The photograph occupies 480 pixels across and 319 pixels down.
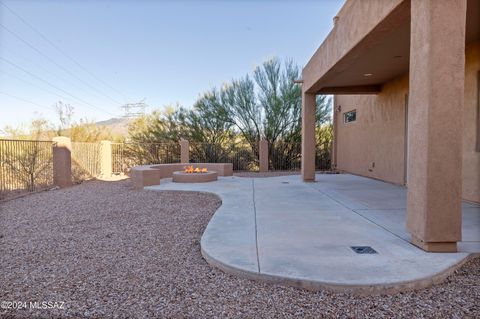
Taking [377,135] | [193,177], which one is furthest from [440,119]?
[193,177]

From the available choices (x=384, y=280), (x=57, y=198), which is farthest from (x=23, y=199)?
(x=384, y=280)

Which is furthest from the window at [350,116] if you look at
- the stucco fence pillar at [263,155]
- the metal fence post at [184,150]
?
the metal fence post at [184,150]

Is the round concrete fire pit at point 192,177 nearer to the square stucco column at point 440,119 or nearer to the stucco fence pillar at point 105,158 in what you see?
the stucco fence pillar at point 105,158

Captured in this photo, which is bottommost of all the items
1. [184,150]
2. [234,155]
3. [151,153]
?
[234,155]

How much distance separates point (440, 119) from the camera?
11.7 feet

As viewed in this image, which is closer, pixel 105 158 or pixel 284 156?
pixel 105 158

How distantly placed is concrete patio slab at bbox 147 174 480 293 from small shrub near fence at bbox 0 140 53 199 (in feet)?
21.2

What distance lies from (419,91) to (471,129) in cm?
396

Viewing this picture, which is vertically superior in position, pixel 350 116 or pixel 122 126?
pixel 122 126

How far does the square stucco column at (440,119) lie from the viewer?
140 inches

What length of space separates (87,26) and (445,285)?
20.5 metres

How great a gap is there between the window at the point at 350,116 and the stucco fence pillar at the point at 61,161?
1138cm

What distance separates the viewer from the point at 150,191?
9742 millimetres

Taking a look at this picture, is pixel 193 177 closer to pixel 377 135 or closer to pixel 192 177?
pixel 192 177
